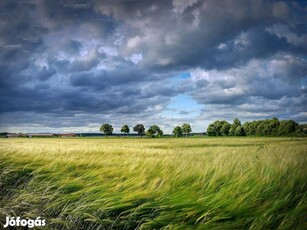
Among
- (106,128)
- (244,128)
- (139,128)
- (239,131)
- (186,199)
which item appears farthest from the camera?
(106,128)

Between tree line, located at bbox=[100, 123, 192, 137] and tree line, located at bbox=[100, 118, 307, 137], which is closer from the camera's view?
tree line, located at bbox=[100, 118, 307, 137]

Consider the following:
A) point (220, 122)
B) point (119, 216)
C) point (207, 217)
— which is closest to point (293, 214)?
point (207, 217)

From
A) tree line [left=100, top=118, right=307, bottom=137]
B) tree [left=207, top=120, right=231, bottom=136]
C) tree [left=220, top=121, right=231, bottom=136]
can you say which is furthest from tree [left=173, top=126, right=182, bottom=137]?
tree [left=220, top=121, right=231, bottom=136]

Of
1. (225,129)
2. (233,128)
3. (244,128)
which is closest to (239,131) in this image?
(244,128)

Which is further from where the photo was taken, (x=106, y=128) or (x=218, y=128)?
(x=106, y=128)

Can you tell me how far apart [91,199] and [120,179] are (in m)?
0.75

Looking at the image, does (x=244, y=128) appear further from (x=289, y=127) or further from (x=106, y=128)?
(x=289, y=127)

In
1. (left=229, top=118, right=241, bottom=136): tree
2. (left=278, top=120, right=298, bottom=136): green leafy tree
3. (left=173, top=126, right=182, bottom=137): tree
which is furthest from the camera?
(left=173, top=126, right=182, bottom=137): tree

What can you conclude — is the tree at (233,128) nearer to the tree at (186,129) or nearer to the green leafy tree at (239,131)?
the green leafy tree at (239,131)

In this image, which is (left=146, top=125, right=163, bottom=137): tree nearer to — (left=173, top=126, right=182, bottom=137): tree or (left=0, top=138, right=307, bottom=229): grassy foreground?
(left=173, top=126, right=182, bottom=137): tree

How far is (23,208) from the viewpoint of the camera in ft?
11.4

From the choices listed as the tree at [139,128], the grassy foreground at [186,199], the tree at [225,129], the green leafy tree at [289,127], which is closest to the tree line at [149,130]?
the tree at [139,128]

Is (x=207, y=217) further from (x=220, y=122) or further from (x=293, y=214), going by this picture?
(x=220, y=122)

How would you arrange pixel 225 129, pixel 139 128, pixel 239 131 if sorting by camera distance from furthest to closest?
pixel 139 128 → pixel 225 129 → pixel 239 131
